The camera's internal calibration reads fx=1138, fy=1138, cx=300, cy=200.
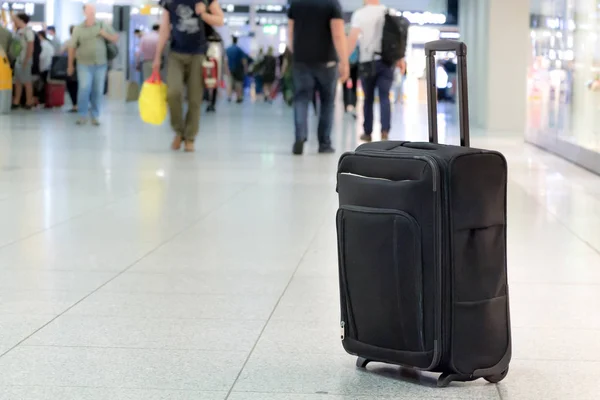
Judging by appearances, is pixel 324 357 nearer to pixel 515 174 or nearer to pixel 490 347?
pixel 490 347

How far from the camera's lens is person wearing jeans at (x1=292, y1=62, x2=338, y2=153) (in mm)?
11727

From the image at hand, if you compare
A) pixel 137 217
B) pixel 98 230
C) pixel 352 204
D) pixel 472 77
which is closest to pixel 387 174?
pixel 352 204

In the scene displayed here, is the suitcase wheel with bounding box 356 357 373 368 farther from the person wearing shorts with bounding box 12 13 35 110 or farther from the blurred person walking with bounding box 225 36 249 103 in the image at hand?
the blurred person walking with bounding box 225 36 249 103

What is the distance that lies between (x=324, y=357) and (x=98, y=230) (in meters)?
3.01

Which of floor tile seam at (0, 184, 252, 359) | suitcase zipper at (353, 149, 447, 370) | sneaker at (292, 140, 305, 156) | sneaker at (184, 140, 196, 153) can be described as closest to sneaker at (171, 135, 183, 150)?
sneaker at (184, 140, 196, 153)

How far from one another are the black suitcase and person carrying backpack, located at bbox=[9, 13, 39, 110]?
60.7 feet

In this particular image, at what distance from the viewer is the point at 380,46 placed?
12.9 metres

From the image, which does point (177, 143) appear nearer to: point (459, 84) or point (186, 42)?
point (186, 42)

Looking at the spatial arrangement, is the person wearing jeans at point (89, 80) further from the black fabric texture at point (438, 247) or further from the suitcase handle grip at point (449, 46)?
the black fabric texture at point (438, 247)

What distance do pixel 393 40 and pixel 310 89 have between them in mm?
1567

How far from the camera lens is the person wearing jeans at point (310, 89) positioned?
11727mm

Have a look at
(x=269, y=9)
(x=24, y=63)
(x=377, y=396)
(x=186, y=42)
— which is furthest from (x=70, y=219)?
(x=269, y=9)

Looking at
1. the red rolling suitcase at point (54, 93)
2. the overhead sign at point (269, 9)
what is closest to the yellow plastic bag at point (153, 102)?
the red rolling suitcase at point (54, 93)

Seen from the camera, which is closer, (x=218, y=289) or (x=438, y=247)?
(x=438, y=247)
